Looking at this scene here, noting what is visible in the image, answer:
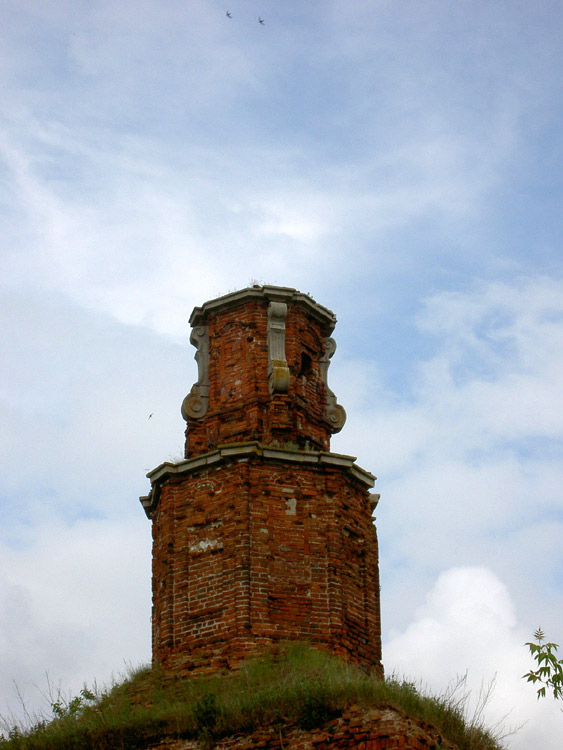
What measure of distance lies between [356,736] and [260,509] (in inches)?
168

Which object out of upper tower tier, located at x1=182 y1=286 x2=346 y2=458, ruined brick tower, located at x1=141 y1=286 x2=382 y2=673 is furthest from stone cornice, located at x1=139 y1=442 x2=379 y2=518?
upper tower tier, located at x1=182 y1=286 x2=346 y2=458

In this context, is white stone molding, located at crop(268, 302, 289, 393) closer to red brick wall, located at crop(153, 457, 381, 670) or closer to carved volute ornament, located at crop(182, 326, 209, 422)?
carved volute ornament, located at crop(182, 326, 209, 422)

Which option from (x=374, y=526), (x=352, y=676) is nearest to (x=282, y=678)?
(x=352, y=676)

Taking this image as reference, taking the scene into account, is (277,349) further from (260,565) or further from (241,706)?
(241,706)

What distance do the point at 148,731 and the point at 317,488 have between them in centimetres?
449

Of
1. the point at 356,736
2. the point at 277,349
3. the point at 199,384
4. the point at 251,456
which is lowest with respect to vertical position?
the point at 356,736

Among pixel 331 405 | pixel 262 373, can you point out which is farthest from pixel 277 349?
pixel 331 405

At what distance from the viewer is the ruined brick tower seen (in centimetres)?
1819

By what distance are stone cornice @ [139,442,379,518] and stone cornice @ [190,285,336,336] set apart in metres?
2.84

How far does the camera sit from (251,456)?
19.2 metres

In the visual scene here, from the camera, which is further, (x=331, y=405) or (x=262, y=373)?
(x=331, y=405)

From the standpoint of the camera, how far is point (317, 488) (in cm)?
1936

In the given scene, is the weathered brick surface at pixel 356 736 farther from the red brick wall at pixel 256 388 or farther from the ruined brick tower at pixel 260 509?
the red brick wall at pixel 256 388

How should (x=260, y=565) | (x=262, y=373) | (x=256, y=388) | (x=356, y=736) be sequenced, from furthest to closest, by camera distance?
(x=262, y=373) → (x=256, y=388) → (x=260, y=565) → (x=356, y=736)
